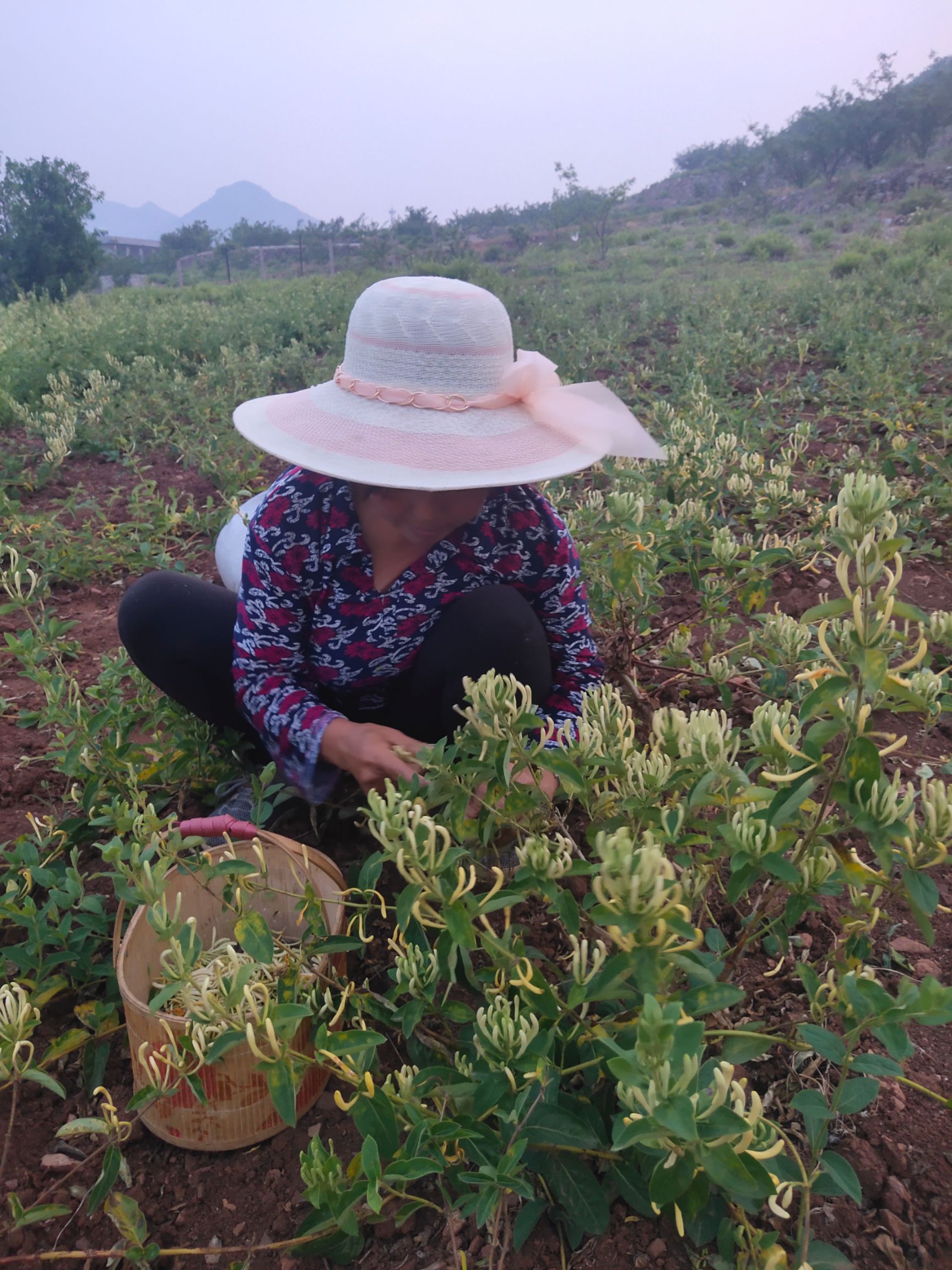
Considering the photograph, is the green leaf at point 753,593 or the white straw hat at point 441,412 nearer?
the white straw hat at point 441,412

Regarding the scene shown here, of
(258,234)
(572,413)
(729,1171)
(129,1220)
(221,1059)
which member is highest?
(258,234)

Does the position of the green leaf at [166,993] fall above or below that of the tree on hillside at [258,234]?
below

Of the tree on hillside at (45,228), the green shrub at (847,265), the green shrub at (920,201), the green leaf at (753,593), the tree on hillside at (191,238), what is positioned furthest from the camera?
the tree on hillside at (191,238)

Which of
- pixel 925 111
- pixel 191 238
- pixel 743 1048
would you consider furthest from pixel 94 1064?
pixel 191 238

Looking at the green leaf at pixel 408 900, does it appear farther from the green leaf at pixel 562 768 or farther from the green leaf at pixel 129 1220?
the green leaf at pixel 129 1220

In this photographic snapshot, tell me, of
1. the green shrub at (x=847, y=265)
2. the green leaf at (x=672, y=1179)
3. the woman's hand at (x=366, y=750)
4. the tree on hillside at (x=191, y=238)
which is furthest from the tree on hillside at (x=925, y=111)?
the green leaf at (x=672, y=1179)

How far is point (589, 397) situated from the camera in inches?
60.9

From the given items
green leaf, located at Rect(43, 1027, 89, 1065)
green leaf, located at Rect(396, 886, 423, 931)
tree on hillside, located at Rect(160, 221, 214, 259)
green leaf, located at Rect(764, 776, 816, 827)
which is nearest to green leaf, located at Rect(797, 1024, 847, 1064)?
green leaf, located at Rect(764, 776, 816, 827)

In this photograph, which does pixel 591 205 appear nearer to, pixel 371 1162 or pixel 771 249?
pixel 771 249

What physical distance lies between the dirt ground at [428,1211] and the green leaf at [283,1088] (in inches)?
10.4

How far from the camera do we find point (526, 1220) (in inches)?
43.2

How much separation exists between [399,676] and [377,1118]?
0.98 metres

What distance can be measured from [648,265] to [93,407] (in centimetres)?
1178

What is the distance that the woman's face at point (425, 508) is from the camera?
4.79 ft
